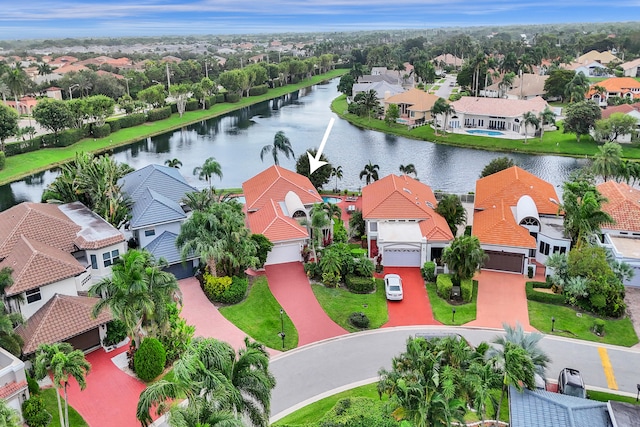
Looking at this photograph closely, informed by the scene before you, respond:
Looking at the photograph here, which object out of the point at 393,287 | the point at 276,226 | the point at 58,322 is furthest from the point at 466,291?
the point at 58,322

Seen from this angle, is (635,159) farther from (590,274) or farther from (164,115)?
(164,115)

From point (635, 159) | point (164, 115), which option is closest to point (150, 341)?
point (635, 159)

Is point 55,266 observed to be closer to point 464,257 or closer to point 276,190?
point 276,190

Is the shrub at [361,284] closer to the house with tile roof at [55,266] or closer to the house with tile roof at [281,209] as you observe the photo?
the house with tile roof at [281,209]

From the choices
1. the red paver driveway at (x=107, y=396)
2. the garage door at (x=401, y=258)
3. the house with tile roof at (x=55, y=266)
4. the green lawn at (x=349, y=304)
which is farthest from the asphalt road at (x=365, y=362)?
the house with tile roof at (x=55, y=266)

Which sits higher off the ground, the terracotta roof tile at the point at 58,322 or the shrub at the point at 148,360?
the terracotta roof tile at the point at 58,322

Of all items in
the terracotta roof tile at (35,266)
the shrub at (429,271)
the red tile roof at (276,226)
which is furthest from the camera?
the red tile roof at (276,226)

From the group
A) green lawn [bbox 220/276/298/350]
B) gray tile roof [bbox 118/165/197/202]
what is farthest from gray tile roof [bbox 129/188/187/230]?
green lawn [bbox 220/276/298/350]
